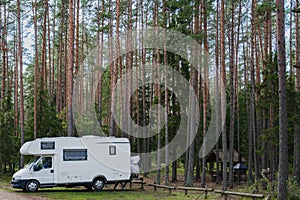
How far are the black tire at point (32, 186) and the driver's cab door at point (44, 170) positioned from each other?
0.21m

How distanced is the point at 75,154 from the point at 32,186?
2339 mm

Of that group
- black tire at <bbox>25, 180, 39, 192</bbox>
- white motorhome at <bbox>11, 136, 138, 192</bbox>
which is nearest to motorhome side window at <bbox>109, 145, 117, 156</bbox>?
white motorhome at <bbox>11, 136, 138, 192</bbox>

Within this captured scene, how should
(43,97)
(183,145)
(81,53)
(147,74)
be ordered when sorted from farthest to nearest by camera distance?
(81,53) < (147,74) < (183,145) < (43,97)

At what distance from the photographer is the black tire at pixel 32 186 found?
19297 mm

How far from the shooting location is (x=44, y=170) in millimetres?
19672

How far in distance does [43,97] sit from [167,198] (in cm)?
1530

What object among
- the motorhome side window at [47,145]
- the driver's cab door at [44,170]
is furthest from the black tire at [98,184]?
the motorhome side window at [47,145]

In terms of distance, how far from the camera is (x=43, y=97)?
2980 cm

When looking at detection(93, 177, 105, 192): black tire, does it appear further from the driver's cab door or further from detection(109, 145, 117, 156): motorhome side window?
the driver's cab door

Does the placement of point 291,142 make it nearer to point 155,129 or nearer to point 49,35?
point 155,129

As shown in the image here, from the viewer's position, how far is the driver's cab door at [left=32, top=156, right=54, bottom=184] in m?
19.6

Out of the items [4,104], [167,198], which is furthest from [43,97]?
[167,198]

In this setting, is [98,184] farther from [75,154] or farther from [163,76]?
[163,76]

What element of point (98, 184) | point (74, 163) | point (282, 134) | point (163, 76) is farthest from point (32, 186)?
point (163, 76)
